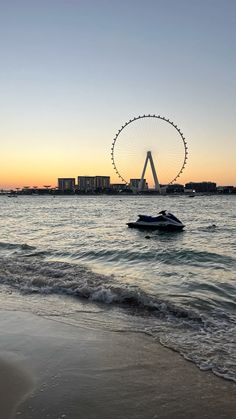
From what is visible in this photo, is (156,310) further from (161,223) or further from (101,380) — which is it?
(161,223)

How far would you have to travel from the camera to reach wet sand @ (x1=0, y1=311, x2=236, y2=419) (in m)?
5.14

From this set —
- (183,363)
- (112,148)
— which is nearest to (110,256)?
(183,363)

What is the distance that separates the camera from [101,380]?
6.01 metres

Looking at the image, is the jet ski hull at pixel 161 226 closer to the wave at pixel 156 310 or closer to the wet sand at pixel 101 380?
the wave at pixel 156 310

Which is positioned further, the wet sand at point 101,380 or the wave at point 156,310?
the wave at point 156,310

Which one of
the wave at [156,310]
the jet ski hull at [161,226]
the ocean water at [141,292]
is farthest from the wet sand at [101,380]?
the jet ski hull at [161,226]

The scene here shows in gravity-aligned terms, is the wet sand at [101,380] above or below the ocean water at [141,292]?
above

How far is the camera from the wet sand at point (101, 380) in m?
5.14

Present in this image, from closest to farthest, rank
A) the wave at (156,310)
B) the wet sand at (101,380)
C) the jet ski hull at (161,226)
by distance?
the wet sand at (101,380) < the wave at (156,310) < the jet ski hull at (161,226)

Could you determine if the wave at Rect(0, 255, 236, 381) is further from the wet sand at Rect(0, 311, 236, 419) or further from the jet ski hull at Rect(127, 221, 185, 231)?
the jet ski hull at Rect(127, 221, 185, 231)

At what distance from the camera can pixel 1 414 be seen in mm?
4961

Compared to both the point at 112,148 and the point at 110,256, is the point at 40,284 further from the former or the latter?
the point at 112,148

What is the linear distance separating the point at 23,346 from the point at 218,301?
19.7 feet

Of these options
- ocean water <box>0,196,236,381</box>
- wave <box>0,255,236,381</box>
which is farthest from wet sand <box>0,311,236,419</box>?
ocean water <box>0,196,236,381</box>
